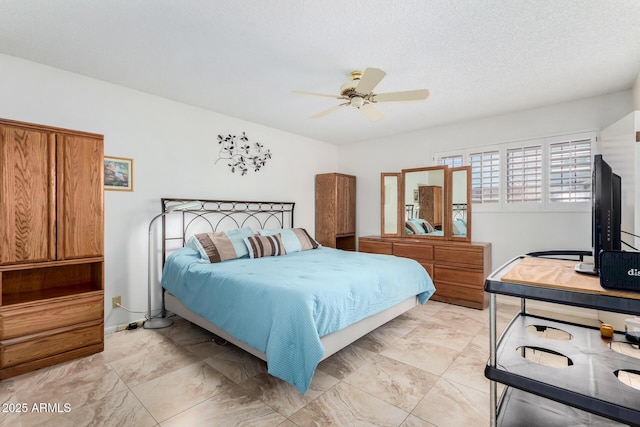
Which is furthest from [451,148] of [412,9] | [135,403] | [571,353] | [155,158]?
[135,403]

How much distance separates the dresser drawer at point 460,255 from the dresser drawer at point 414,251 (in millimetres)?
100

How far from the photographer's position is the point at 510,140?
4023mm

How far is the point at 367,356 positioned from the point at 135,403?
1711mm

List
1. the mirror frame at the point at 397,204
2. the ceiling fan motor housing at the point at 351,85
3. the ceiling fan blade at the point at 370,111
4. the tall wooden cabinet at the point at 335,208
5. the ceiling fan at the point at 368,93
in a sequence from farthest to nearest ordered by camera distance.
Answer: the tall wooden cabinet at the point at 335,208 < the mirror frame at the point at 397,204 < the ceiling fan blade at the point at 370,111 < the ceiling fan motor housing at the point at 351,85 < the ceiling fan at the point at 368,93

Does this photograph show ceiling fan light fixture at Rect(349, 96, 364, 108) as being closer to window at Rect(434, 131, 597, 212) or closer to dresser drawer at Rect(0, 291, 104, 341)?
window at Rect(434, 131, 597, 212)

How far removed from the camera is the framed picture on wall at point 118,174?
10.1 ft

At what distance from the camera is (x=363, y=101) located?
2.74 m

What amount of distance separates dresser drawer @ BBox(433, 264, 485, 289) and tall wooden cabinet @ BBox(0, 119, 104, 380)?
3852 millimetres

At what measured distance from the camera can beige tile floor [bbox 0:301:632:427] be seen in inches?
70.9

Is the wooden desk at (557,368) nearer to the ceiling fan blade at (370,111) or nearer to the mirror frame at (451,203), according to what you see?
the ceiling fan blade at (370,111)

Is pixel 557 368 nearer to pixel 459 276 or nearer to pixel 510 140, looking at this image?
pixel 459 276

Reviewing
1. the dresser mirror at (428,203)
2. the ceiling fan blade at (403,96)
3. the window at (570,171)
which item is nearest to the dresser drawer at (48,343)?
the ceiling fan blade at (403,96)

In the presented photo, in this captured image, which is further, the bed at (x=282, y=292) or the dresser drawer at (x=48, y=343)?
the dresser drawer at (x=48, y=343)

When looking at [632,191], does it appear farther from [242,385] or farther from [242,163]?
[242,163]
